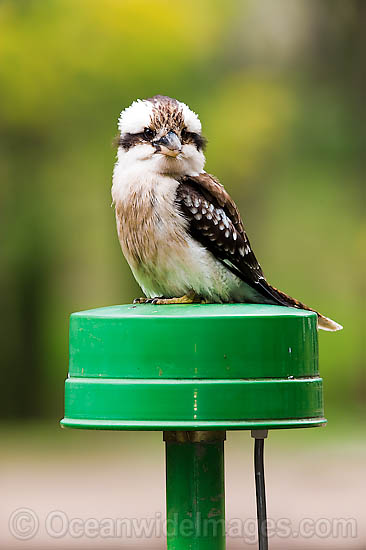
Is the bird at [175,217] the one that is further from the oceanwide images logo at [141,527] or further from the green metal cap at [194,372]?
the oceanwide images logo at [141,527]

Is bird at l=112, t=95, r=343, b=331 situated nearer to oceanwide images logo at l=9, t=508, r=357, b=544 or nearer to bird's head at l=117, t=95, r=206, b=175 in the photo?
bird's head at l=117, t=95, r=206, b=175

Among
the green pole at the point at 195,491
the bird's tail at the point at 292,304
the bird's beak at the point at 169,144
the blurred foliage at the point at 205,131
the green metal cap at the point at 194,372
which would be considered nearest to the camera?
A: the green metal cap at the point at 194,372

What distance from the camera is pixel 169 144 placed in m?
3.17

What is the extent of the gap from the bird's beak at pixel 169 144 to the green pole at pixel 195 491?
997mm

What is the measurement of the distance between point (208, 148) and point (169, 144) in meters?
8.88

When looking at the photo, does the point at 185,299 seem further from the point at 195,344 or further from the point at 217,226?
the point at 195,344

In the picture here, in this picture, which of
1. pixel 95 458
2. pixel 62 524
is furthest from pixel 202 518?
pixel 95 458

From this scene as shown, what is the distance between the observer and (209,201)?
341 centimetres

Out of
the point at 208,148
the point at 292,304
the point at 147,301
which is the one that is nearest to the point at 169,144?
the point at 147,301

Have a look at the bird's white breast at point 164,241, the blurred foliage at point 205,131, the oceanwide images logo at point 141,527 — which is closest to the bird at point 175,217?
the bird's white breast at point 164,241

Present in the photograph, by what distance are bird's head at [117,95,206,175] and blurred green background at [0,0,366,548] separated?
8334 mm
